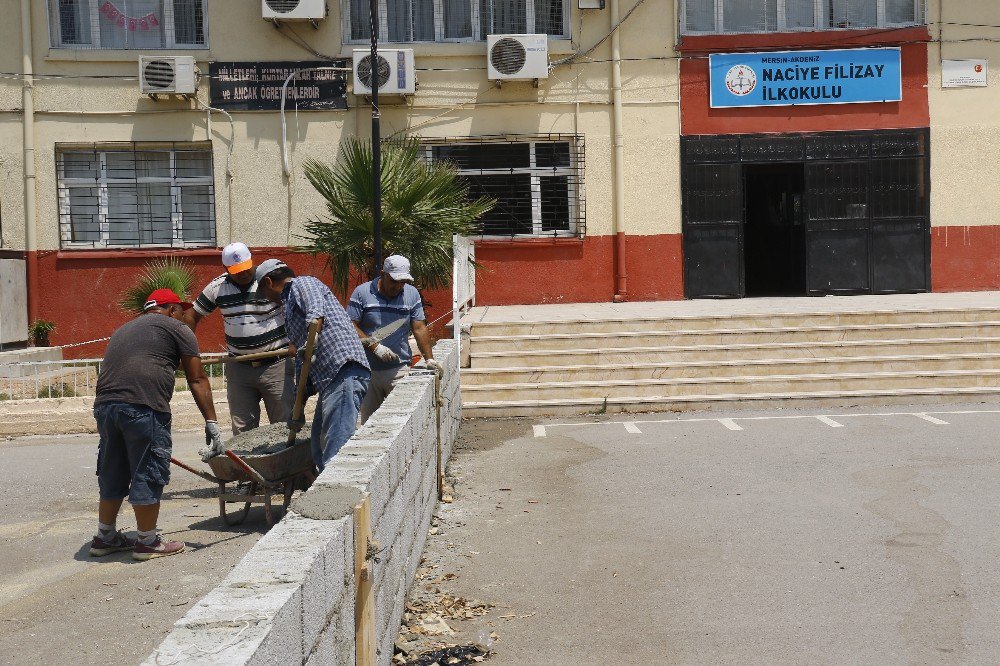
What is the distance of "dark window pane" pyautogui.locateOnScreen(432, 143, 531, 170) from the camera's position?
16.9 metres

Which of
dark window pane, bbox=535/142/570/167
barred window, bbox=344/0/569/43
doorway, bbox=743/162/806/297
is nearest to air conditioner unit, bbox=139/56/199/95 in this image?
barred window, bbox=344/0/569/43

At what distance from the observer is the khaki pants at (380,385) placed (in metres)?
8.56

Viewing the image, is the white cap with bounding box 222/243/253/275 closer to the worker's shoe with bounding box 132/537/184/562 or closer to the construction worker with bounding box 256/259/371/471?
the construction worker with bounding box 256/259/371/471

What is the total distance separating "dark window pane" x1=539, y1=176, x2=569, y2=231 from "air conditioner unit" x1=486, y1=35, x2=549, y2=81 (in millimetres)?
1561

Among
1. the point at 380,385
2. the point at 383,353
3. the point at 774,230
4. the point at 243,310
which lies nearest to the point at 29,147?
the point at 243,310

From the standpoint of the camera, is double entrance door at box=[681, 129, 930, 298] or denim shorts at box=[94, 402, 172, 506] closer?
denim shorts at box=[94, 402, 172, 506]

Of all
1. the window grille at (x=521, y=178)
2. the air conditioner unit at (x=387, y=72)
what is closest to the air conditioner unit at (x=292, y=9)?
the air conditioner unit at (x=387, y=72)

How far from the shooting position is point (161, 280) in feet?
46.7

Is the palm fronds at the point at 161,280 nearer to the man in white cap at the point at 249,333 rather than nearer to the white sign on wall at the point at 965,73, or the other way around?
the man in white cap at the point at 249,333

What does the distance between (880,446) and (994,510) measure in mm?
2401

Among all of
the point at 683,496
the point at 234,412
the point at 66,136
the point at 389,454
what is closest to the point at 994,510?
the point at 683,496

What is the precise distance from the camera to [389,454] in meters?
4.98

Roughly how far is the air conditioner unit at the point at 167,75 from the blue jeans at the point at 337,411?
10213 millimetres

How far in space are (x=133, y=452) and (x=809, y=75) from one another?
41.6 ft
